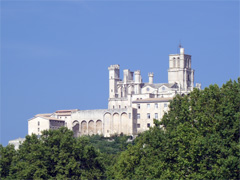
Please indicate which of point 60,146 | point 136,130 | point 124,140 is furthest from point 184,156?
point 136,130

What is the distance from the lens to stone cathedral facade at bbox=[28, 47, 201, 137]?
98.6m

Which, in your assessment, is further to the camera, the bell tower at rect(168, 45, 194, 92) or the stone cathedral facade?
the bell tower at rect(168, 45, 194, 92)

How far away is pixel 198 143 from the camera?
39.7 m

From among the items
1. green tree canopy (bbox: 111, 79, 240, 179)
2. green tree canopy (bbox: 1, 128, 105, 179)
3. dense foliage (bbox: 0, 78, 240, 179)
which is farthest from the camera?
green tree canopy (bbox: 1, 128, 105, 179)

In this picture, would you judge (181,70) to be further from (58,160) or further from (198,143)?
(198,143)

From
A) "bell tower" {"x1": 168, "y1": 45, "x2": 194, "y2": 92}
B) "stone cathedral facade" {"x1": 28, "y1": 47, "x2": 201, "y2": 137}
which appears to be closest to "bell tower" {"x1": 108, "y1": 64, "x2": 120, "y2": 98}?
"stone cathedral facade" {"x1": 28, "y1": 47, "x2": 201, "y2": 137}

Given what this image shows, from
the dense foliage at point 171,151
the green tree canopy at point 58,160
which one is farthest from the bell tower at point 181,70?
the green tree canopy at point 58,160

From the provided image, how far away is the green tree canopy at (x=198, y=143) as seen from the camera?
38.8 metres

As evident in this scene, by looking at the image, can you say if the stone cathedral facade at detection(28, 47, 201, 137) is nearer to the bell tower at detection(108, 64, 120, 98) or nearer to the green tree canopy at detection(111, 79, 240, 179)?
the bell tower at detection(108, 64, 120, 98)

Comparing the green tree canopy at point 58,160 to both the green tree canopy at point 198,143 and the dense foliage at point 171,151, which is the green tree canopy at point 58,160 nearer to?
the dense foliage at point 171,151

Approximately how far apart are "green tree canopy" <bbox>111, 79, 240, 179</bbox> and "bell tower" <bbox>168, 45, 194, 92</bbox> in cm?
6402

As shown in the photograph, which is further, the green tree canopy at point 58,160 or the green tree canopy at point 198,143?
the green tree canopy at point 58,160

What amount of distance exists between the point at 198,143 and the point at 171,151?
4.27 m

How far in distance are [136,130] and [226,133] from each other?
60301 mm
